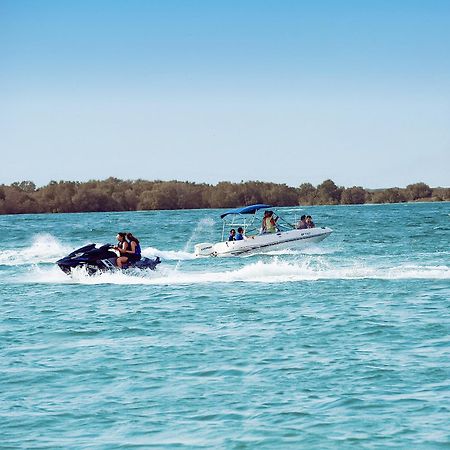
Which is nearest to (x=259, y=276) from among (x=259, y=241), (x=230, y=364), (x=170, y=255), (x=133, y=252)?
(x=133, y=252)

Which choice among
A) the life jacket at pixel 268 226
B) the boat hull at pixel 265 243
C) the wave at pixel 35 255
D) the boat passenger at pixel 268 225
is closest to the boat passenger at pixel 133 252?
the boat hull at pixel 265 243

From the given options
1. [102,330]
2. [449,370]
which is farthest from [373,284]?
[449,370]

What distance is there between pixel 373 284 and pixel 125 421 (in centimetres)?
1470

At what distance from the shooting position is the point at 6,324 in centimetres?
1964

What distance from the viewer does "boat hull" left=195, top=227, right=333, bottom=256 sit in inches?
1565

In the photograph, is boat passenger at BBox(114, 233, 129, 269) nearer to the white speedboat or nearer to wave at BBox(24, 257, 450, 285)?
wave at BBox(24, 257, 450, 285)

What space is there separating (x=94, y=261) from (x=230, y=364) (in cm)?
1498

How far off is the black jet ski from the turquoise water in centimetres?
138

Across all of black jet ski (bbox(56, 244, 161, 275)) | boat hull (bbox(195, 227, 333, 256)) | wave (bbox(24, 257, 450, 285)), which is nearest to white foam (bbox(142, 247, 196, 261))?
boat hull (bbox(195, 227, 333, 256))

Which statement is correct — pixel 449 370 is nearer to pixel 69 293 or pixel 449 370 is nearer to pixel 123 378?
pixel 123 378

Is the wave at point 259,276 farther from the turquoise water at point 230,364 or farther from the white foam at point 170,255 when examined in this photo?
the white foam at point 170,255

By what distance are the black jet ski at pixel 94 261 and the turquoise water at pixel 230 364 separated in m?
1.38

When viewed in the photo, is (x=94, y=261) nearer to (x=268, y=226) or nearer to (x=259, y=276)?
(x=259, y=276)

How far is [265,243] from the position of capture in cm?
4081
